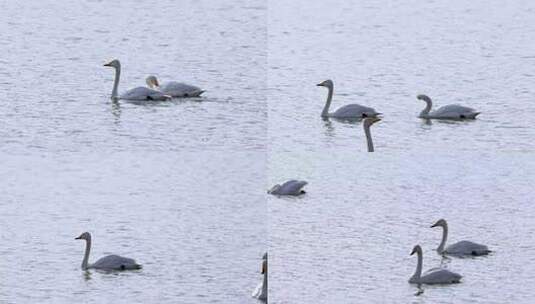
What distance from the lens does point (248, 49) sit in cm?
1923

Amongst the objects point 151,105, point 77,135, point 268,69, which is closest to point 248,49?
point 268,69

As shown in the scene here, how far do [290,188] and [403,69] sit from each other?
6020 mm

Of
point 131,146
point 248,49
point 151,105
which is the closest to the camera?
point 131,146

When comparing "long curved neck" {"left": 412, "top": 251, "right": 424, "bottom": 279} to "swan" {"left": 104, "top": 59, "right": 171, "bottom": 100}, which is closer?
"long curved neck" {"left": 412, "top": 251, "right": 424, "bottom": 279}

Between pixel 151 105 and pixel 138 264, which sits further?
pixel 151 105

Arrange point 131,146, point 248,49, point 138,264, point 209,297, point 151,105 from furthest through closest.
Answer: point 248,49 → point 151,105 → point 131,146 → point 138,264 → point 209,297

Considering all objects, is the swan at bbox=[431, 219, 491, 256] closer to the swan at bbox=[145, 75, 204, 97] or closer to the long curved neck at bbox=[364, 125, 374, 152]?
the long curved neck at bbox=[364, 125, 374, 152]

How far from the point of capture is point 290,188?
1259 cm

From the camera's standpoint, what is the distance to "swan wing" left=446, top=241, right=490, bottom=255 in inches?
487

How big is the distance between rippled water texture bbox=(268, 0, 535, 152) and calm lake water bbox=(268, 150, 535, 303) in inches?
8.6

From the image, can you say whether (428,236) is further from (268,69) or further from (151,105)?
(268,69)

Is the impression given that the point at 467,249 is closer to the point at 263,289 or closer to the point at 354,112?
the point at 354,112

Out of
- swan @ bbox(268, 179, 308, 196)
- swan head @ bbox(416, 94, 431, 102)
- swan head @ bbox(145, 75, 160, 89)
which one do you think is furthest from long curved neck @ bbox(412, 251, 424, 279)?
swan head @ bbox(145, 75, 160, 89)

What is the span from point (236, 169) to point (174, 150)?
0.49 m
